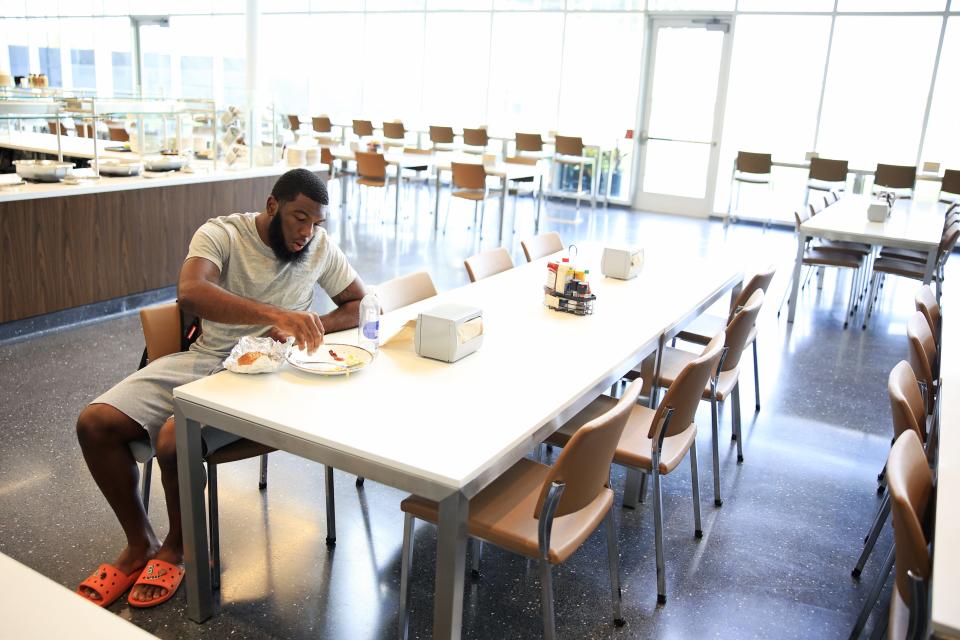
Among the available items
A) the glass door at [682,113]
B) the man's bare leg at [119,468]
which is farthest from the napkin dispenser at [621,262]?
the glass door at [682,113]

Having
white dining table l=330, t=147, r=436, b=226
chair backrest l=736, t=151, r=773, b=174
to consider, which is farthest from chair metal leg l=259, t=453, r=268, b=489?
chair backrest l=736, t=151, r=773, b=174

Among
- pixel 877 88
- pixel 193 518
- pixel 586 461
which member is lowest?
pixel 193 518

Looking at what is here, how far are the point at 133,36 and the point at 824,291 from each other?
12205 mm

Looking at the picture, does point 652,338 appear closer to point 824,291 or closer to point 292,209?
point 292,209

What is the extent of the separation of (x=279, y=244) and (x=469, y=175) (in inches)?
190

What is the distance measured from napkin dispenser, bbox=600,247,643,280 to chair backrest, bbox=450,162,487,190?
381 cm

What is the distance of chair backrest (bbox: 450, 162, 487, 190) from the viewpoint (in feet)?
23.1

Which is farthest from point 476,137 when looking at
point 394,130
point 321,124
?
point 321,124

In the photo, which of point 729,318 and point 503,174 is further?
point 503,174

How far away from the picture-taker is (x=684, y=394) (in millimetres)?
2215

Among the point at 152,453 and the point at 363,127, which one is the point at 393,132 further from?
the point at 152,453

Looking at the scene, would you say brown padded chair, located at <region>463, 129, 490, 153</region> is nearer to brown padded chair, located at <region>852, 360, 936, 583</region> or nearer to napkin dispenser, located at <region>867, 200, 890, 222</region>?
napkin dispenser, located at <region>867, 200, 890, 222</region>

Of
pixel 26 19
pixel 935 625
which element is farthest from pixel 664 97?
pixel 26 19

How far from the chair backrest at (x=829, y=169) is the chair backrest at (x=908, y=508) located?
22.7 feet
